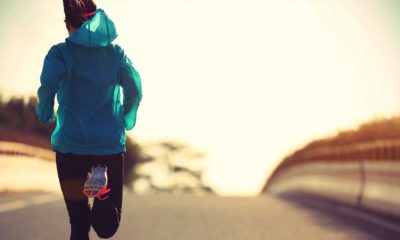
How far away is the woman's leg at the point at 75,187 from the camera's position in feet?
21.8

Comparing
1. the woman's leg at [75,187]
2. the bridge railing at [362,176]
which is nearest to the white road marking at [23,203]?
the bridge railing at [362,176]

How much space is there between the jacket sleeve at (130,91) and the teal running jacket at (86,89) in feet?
0.09

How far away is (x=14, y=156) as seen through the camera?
21594 millimetres

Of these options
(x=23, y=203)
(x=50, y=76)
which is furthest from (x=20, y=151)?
(x=50, y=76)

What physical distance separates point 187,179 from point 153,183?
11076mm

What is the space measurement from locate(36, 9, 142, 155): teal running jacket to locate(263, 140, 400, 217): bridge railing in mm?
6401

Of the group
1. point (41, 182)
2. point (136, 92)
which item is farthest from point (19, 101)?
point (136, 92)

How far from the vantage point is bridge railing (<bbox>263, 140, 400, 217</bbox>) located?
41.2 ft

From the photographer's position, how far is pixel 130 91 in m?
6.80

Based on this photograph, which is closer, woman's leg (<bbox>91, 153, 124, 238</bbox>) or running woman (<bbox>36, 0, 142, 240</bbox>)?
running woman (<bbox>36, 0, 142, 240</bbox>)

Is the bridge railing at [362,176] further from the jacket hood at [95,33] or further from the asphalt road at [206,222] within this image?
the jacket hood at [95,33]

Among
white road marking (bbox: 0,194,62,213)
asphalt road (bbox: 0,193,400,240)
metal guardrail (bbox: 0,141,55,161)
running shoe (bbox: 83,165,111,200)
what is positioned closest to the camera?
running shoe (bbox: 83,165,111,200)

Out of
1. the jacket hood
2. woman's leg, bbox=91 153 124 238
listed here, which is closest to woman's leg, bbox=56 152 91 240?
woman's leg, bbox=91 153 124 238

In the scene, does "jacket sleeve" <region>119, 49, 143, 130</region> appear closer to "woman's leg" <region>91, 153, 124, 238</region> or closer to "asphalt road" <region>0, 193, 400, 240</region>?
"woman's leg" <region>91, 153, 124, 238</region>
